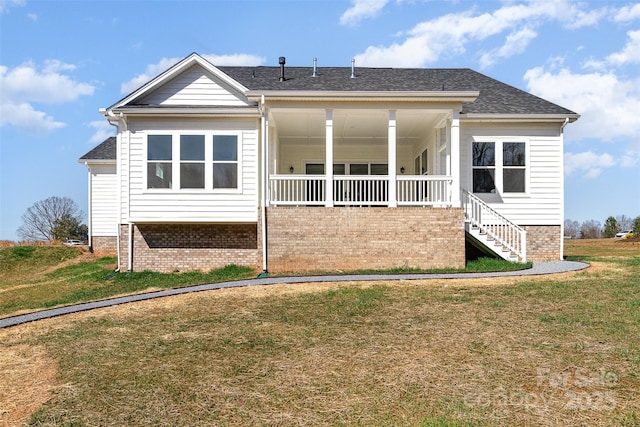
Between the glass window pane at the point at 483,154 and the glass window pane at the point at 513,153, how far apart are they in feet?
1.20

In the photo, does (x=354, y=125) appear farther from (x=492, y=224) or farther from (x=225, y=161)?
(x=492, y=224)

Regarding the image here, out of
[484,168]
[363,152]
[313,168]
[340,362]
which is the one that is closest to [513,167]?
[484,168]

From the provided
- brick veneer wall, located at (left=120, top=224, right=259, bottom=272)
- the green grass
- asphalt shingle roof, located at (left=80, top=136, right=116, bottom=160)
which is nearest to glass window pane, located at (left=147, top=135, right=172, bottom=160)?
brick veneer wall, located at (left=120, top=224, right=259, bottom=272)

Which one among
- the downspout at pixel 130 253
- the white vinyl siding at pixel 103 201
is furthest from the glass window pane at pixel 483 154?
the white vinyl siding at pixel 103 201

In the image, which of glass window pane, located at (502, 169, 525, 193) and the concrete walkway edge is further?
glass window pane, located at (502, 169, 525, 193)

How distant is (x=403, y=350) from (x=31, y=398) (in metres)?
4.42

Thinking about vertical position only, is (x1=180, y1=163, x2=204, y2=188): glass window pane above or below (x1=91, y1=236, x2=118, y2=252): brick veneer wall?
above

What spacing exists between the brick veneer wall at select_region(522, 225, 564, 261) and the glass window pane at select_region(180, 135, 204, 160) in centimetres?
1045

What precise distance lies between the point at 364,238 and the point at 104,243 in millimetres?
15354

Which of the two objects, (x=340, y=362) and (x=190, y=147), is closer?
(x=340, y=362)

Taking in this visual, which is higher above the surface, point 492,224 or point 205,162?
point 205,162

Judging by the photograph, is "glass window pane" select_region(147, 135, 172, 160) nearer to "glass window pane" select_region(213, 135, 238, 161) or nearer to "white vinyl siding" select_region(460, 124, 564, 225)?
"glass window pane" select_region(213, 135, 238, 161)

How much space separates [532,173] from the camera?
51.6ft

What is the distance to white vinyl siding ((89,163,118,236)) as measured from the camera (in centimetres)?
2322
